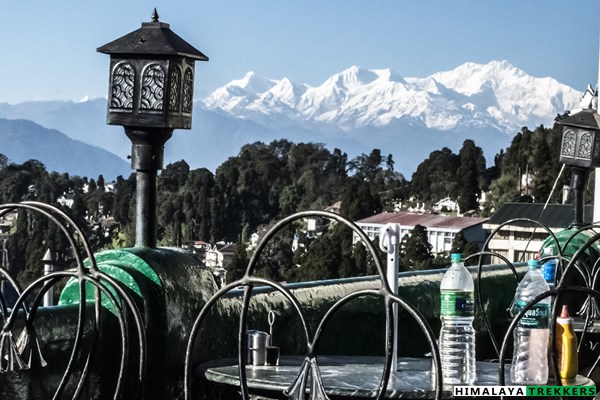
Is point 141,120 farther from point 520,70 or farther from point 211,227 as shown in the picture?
point 520,70

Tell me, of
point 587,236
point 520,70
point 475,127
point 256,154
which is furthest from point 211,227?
point 475,127

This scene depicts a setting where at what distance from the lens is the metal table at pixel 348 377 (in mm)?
2947

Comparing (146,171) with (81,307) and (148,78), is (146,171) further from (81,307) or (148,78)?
(81,307)

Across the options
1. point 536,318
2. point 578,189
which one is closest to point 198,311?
point 536,318

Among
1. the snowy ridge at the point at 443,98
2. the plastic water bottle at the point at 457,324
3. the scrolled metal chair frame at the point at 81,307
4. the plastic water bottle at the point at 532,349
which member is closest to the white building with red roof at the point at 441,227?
the plastic water bottle at the point at 457,324

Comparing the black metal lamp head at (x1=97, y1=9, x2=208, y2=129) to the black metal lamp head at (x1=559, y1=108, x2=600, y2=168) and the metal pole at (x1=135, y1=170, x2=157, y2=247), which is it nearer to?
the metal pole at (x1=135, y1=170, x2=157, y2=247)

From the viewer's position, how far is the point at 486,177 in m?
77.9

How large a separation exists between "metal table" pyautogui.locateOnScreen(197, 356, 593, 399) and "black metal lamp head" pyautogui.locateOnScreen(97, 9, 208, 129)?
0.65 metres

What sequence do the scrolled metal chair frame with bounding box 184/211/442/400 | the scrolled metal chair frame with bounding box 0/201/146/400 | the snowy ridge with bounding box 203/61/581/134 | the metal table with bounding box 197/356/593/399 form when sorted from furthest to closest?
the snowy ridge with bounding box 203/61/581/134
the metal table with bounding box 197/356/593/399
the scrolled metal chair frame with bounding box 0/201/146/400
the scrolled metal chair frame with bounding box 184/211/442/400

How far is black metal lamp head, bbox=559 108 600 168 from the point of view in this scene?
7500 mm

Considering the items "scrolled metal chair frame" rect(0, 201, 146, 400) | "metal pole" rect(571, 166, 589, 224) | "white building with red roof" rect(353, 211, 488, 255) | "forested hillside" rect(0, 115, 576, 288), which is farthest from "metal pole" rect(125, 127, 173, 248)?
"white building with red roof" rect(353, 211, 488, 255)

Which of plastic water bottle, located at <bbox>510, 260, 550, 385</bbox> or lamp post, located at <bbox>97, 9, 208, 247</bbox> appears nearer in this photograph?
plastic water bottle, located at <bbox>510, 260, 550, 385</bbox>

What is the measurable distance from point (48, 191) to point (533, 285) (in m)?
67.6

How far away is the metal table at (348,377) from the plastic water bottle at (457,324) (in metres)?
0.04
